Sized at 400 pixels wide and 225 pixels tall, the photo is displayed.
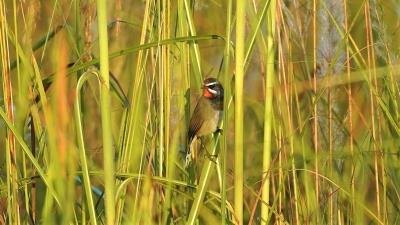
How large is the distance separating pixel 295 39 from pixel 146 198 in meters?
0.83

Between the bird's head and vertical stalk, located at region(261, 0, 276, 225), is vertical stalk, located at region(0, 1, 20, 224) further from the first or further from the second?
the bird's head

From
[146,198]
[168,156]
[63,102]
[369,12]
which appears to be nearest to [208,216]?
[168,156]

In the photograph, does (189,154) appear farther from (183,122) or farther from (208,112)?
(208,112)

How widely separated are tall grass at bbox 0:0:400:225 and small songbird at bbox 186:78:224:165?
142 millimetres

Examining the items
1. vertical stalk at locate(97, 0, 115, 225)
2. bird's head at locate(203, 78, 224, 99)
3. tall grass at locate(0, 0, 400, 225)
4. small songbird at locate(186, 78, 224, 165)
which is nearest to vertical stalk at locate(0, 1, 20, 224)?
tall grass at locate(0, 0, 400, 225)

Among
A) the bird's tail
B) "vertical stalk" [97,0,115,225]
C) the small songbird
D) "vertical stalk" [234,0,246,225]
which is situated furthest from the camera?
the small songbird

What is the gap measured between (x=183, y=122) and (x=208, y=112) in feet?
2.23

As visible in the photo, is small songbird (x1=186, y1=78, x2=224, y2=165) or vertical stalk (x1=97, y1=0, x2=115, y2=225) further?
small songbird (x1=186, y1=78, x2=224, y2=165)

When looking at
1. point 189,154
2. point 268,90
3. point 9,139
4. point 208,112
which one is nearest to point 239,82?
point 268,90

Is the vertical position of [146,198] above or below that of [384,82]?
below

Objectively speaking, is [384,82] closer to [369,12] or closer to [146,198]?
[369,12]

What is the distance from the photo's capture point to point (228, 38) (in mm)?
1465

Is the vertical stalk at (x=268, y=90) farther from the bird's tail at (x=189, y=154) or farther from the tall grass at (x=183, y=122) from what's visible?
the bird's tail at (x=189, y=154)

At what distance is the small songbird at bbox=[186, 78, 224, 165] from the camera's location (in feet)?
8.18
